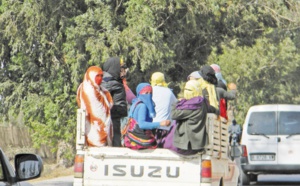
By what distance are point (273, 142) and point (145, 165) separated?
30.8 ft

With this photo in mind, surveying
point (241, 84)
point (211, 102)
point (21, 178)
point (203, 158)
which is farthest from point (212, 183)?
point (241, 84)

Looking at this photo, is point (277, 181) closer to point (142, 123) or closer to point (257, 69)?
point (142, 123)

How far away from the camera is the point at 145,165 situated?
35.2 ft

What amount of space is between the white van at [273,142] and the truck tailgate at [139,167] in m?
9.06

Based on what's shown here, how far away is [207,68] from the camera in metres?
12.6

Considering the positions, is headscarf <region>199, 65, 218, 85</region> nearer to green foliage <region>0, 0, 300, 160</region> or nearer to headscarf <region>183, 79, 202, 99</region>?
headscarf <region>183, 79, 202, 99</region>

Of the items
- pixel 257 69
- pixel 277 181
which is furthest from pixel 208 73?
pixel 257 69

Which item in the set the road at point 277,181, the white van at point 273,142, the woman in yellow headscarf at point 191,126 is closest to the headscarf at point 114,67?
the woman in yellow headscarf at point 191,126

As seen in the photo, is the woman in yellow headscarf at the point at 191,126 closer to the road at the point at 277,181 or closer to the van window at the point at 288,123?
the van window at the point at 288,123

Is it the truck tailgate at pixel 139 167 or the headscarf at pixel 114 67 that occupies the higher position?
the headscarf at pixel 114 67

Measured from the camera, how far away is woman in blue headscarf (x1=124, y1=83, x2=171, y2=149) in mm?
10844

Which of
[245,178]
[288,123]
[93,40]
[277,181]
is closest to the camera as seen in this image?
[288,123]

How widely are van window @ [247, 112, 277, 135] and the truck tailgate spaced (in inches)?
368

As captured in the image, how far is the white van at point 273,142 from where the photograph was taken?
64.6ft
